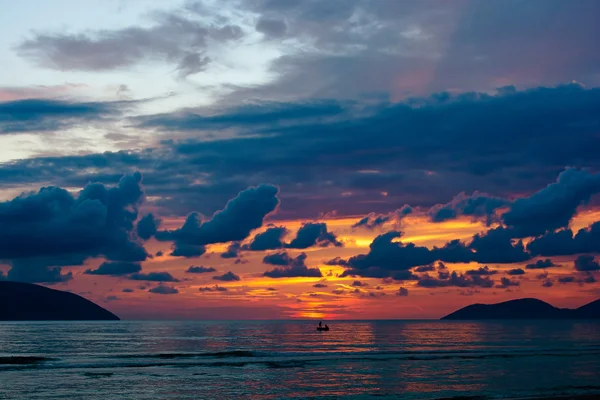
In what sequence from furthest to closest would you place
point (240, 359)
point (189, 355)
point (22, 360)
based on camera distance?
point (189, 355) < point (240, 359) < point (22, 360)

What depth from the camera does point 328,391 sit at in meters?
70.9

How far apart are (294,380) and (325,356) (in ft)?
134

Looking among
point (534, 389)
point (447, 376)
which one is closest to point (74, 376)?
point (447, 376)

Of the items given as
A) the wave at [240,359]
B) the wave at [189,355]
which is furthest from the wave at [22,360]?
the wave at [189,355]

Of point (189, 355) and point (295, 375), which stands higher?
point (295, 375)

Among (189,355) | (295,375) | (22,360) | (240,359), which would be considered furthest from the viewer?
(189,355)

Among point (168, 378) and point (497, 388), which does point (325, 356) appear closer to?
point (168, 378)

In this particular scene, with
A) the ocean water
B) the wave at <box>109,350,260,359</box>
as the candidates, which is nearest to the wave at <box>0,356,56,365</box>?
the ocean water

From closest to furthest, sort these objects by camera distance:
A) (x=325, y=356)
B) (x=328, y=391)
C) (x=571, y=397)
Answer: (x=571, y=397)
(x=328, y=391)
(x=325, y=356)

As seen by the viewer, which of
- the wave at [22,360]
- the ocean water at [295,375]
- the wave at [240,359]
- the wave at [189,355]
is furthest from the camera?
the wave at [189,355]

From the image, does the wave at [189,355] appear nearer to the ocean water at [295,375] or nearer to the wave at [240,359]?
the wave at [240,359]

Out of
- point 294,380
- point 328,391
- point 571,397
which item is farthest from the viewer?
point 294,380

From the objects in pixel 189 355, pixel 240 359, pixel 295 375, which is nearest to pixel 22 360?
pixel 189 355

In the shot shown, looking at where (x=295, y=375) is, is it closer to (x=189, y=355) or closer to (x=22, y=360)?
(x=189, y=355)
